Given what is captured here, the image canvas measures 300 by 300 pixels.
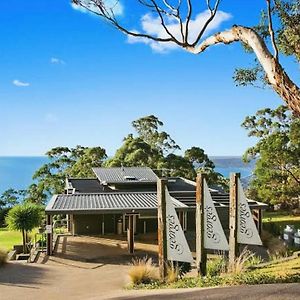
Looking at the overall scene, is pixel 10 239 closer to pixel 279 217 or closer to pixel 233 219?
pixel 279 217

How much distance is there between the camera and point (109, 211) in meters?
19.8

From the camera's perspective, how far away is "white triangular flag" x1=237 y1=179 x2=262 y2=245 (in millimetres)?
13062

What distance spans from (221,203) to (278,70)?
1534 cm

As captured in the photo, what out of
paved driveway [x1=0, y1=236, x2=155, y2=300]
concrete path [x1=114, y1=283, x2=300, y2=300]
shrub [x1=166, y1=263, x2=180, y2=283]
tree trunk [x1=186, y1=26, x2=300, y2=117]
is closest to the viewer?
tree trunk [x1=186, y1=26, x2=300, y2=117]

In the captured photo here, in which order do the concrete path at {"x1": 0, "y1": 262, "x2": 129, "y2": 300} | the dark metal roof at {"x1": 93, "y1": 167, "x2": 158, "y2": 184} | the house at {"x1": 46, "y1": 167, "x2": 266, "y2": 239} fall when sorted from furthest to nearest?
the dark metal roof at {"x1": 93, "y1": 167, "x2": 158, "y2": 184}
the house at {"x1": 46, "y1": 167, "x2": 266, "y2": 239}
the concrete path at {"x1": 0, "y1": 262, "x2": 129, "y2": 300}

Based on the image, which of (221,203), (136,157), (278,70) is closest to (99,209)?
(221,203)

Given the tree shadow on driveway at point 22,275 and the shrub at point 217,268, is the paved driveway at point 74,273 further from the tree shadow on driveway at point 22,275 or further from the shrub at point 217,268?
the shrub at point 217,268

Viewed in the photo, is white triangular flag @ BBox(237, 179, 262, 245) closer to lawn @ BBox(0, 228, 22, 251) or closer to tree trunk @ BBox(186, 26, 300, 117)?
tree trunk @ BBox(186, 26, 300, 117)

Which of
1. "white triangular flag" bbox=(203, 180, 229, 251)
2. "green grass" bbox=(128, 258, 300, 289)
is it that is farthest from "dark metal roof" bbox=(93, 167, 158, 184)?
"green grass" bbox=(128, 258, 300, 289)

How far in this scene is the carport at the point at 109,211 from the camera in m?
19.5

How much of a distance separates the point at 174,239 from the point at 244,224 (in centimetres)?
229

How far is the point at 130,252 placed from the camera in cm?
1903

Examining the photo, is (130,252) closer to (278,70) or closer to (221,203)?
(221,203)

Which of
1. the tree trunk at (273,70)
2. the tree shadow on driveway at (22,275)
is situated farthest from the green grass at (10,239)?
the tree trunk at (273,70)
